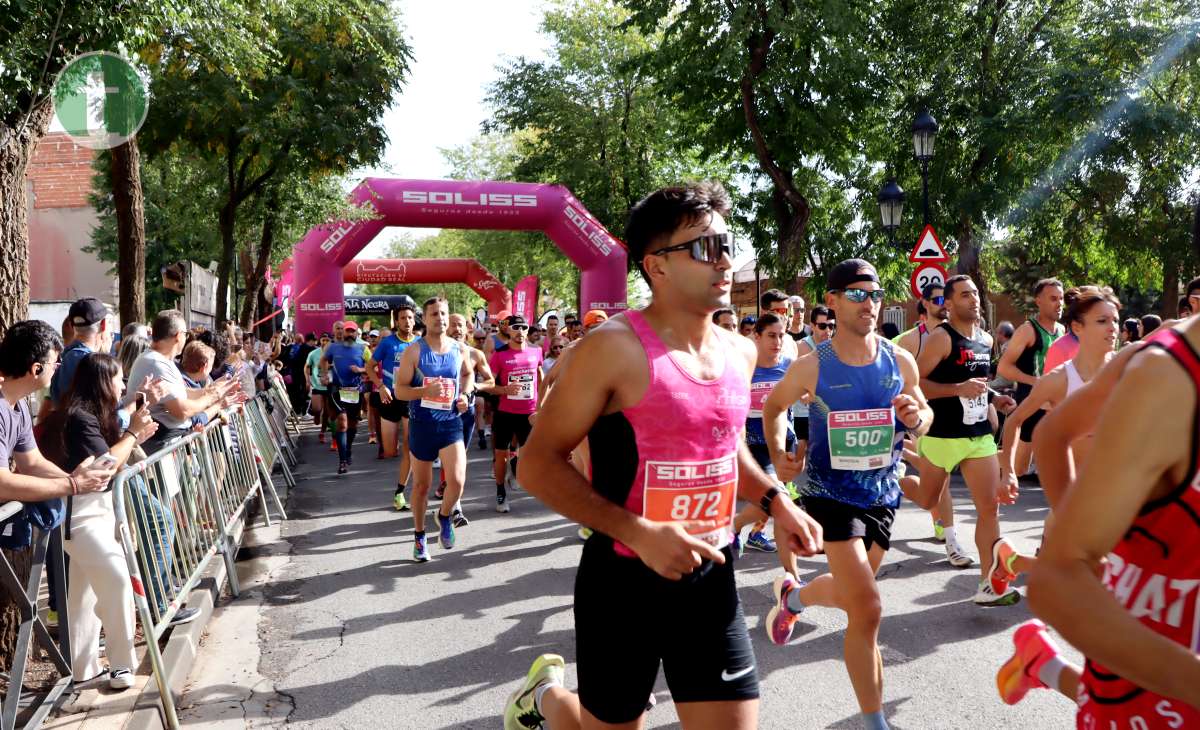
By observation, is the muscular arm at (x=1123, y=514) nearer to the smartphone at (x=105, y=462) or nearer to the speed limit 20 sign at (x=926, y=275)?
the smartphone at (x=105, y=462)

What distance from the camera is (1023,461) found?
6066mm

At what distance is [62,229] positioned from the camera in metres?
35.2

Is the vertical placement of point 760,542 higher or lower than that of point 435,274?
lower

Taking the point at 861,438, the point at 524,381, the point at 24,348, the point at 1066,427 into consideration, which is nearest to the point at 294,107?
the point at 524,381

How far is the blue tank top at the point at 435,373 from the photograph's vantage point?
7.64m

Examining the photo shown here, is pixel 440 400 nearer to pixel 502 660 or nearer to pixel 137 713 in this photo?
pixel 502 660

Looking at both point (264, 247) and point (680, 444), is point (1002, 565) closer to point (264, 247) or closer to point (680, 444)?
point (680, 444)

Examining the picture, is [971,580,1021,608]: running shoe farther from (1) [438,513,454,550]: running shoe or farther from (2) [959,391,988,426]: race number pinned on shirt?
(1) [438,513,454,550]: running shoe

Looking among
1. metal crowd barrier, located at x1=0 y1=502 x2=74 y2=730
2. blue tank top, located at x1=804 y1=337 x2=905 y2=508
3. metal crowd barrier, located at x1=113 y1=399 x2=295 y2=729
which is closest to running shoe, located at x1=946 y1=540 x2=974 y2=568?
blue tank top, located at x1=804 y1=337 x2=905 y2=508

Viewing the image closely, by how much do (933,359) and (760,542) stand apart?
2.03 metres

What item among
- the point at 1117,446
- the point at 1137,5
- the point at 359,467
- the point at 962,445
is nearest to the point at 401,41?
the point at 359,467

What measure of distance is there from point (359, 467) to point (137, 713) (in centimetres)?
922

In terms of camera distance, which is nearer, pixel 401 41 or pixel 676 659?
pixel 676 659

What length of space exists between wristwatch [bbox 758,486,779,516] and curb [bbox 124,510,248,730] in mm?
2909
